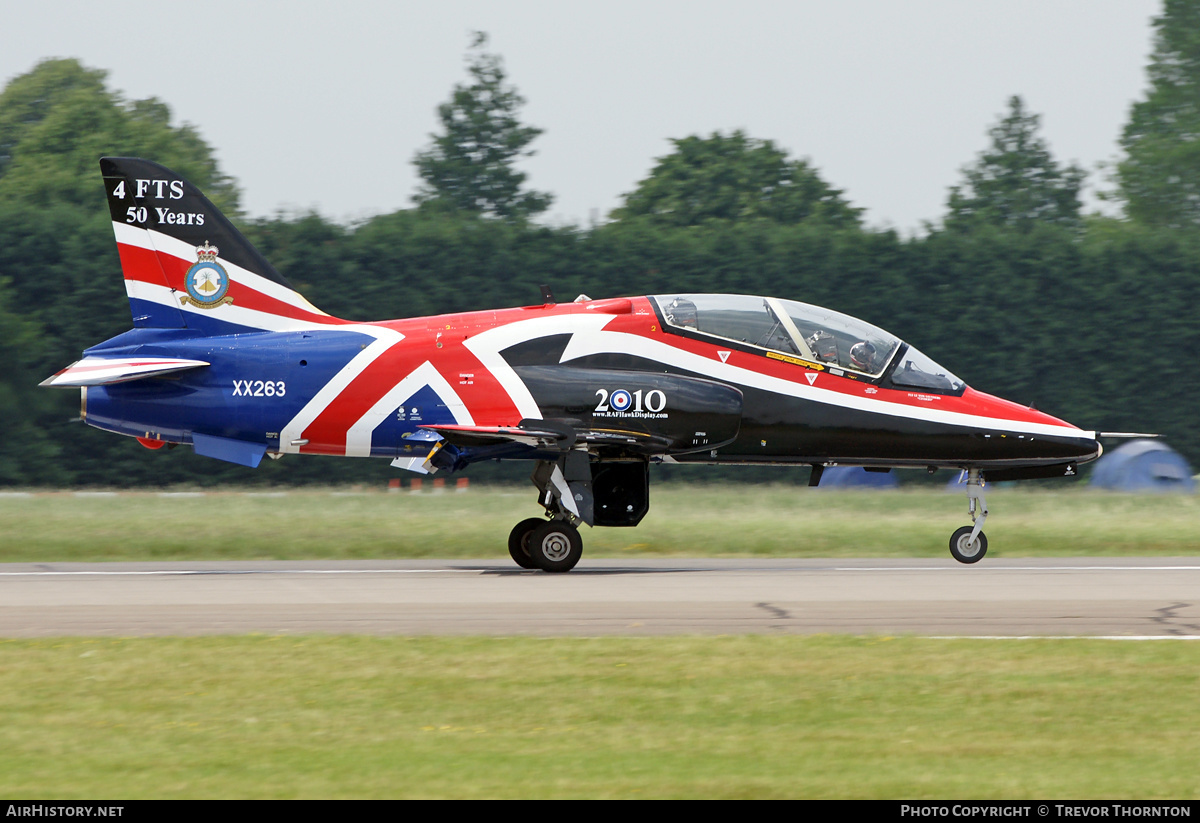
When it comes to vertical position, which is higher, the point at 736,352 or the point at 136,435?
the point at 736,352

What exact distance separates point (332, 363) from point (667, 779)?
34.7 feet

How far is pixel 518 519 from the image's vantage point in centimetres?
2081

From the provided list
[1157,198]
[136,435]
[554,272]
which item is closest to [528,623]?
[136,435]

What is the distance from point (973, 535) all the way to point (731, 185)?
143 ft

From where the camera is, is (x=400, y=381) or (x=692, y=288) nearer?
(x=400, y=381)

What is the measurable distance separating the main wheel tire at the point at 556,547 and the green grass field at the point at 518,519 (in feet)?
8.40

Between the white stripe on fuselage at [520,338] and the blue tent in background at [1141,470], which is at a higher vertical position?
the white stripe on fuselage at [520,338]

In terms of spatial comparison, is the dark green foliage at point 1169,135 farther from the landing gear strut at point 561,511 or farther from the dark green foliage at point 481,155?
the landing gear strut at point 561,511

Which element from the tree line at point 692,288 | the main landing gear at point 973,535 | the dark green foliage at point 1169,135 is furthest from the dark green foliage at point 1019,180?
the main landing gear at point 973,535

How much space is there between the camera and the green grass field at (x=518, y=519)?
19.2 meters

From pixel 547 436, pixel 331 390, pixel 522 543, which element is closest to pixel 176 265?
pixel 331 390

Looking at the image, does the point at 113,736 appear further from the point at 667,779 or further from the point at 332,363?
the point at 332,363

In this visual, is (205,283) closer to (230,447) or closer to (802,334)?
(230,447)

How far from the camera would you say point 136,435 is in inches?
664
